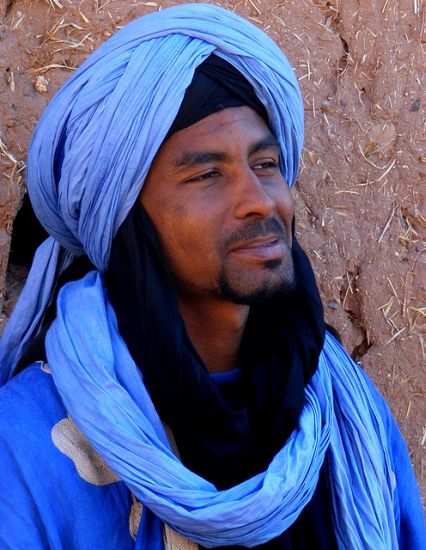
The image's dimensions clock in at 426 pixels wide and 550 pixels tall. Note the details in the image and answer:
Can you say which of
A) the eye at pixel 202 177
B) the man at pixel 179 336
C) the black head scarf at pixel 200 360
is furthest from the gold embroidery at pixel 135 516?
the eye at pixel 202 177

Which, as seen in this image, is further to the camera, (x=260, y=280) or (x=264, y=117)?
(x=264, y=117)

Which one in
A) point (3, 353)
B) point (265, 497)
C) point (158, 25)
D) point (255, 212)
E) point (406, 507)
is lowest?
point (406, 507)

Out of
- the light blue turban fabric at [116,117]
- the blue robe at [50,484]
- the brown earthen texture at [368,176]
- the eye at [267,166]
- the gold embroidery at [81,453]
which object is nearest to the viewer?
the blue robe at [50,484]

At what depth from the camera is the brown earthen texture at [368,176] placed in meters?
3.51

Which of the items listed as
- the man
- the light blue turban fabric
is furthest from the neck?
the light blue turban fabric

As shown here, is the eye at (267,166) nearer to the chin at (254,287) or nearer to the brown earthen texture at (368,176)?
the chin at (254,287)

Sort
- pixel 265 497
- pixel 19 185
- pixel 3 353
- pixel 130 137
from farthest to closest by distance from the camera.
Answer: pixel 19 185
pixel 3 353
pixel 130 137
pixel 265 497

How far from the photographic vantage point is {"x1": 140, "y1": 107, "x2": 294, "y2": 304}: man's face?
103 inches

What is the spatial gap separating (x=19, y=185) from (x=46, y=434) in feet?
3.26

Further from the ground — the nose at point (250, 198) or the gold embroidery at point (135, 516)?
the nose at point (250, 198)

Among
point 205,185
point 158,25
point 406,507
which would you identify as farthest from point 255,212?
point 406,507

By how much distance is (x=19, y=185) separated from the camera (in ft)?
10.5

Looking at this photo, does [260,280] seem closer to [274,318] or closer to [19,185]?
[274,318]

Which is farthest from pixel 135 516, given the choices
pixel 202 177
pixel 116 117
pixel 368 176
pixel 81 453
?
pixel 368 176
